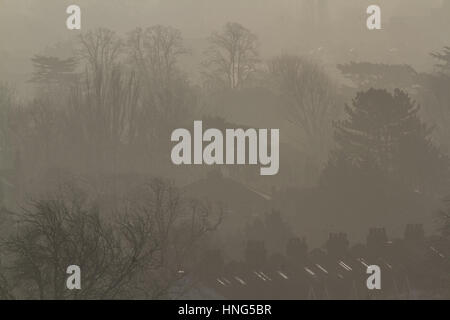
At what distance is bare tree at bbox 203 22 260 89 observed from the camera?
54062 millimetres

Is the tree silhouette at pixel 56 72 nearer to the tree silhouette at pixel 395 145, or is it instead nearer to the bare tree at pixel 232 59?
the bare tree at pixel 232 59

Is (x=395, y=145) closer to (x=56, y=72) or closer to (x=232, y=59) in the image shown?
(x=232, y=59)

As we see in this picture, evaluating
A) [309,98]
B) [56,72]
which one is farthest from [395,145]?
[56,72]

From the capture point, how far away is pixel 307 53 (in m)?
66.4

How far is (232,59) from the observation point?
2146 inches

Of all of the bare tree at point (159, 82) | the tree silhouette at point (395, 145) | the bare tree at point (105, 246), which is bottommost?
the bare tree at point (105, 246)

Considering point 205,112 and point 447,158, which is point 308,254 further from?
point 205,112

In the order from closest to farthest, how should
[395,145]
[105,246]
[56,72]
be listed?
[105,246]
[395,145]
[56,72]

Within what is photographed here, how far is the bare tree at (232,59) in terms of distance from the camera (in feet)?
177

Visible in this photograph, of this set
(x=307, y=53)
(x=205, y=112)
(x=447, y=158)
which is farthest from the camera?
(x=307, y=53)

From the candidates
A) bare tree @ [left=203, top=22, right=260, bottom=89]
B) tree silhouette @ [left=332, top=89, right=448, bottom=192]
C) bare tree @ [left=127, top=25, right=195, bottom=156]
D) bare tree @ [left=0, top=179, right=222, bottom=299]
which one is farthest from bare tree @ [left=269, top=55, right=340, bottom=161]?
bare tree @ [left=0, top=179, right=222, bottom=299]

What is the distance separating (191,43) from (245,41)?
7.26 meters

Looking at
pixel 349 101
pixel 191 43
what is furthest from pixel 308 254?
pixel 191 43

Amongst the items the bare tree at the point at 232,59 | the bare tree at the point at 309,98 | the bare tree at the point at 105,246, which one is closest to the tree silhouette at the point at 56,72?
the bare tree at the point at 232,59
